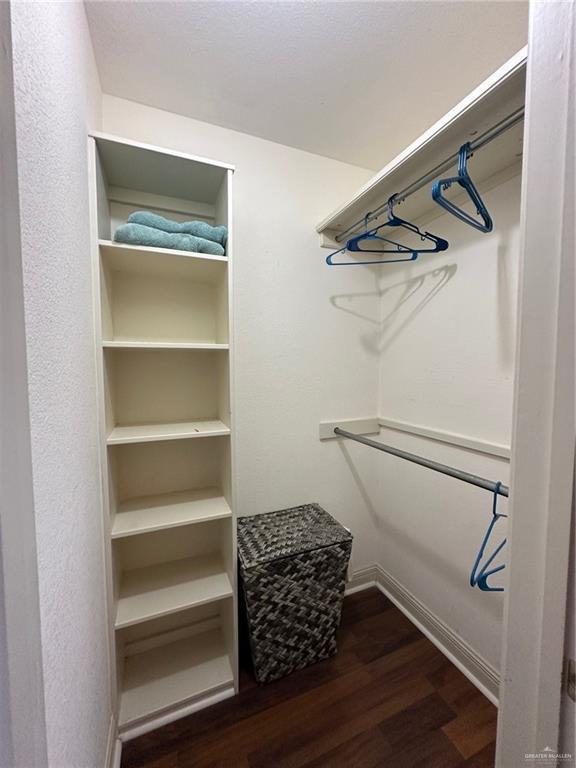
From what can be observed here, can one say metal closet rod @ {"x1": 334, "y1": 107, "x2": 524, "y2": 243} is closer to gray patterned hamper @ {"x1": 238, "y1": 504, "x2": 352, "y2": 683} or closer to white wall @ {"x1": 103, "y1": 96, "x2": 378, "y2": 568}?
white wall @ {"x1": 103, "y1": 96, "x2": 378, "y2": 568}

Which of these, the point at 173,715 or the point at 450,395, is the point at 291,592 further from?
the point at 450,395

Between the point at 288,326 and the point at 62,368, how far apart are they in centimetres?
110

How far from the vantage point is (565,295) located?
1.37 feet

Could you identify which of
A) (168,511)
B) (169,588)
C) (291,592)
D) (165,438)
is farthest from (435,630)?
(165,438)

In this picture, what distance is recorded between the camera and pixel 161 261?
3.83 feet

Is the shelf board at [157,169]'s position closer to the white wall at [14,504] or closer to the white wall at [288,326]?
the white wall at [288,326]

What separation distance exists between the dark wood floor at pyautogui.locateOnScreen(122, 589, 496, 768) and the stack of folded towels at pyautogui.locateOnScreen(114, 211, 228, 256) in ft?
6.04

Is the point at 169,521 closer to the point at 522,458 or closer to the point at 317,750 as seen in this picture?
the point at 317,750

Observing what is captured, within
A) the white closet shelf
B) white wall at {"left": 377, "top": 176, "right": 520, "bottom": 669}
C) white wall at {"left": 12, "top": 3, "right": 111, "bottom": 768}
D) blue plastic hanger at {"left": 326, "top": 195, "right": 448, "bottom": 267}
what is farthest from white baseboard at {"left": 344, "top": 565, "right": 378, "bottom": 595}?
blue plastic hanger at {"left": 326, "top": 195, "right": 448, "bottom": 267}

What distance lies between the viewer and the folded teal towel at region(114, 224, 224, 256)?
106cm

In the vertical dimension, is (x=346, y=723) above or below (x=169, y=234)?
below

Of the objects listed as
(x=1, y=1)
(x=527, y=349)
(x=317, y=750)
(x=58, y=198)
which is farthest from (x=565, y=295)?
(x=317, y=750)

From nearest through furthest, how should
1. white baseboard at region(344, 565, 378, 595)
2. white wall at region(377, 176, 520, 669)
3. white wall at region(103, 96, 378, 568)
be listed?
1. white wall at region(377, 176, 520, 669)
2. white wall at region(103, 96, 378, 568)
3. white baseboard at region(344, 565, 378, 595)

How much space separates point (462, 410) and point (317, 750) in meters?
1.43
